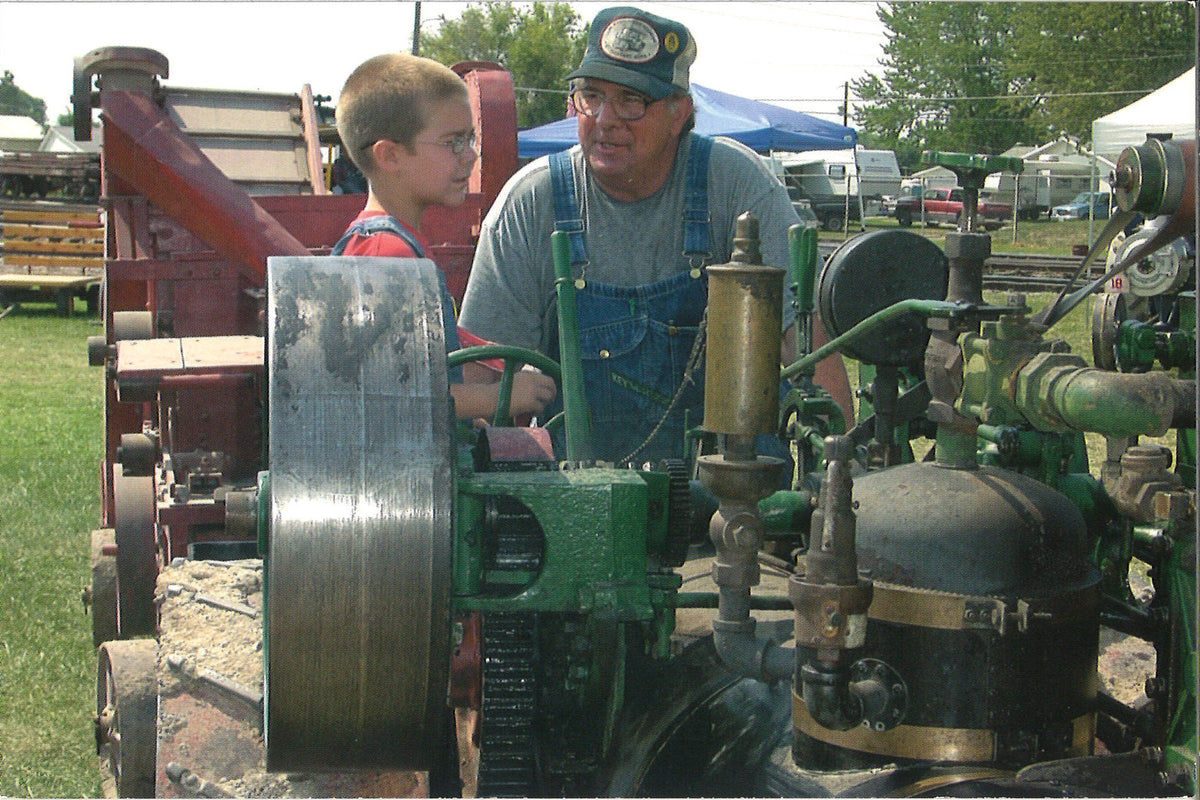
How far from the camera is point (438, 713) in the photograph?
71.7 inches

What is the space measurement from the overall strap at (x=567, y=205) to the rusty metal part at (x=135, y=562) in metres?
1.93

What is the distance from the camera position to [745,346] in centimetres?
179

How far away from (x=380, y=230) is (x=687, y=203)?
80 cm

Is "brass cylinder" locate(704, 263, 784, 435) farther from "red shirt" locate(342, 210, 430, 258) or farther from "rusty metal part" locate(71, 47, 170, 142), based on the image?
"rusty metal part" locate(71, 47, 170, 142)

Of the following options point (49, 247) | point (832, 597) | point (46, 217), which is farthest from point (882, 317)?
Result: point (46, 217)

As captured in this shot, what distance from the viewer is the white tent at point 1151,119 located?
48.4ft

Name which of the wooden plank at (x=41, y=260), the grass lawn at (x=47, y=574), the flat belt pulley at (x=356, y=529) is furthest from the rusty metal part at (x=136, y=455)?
the wooden plank at (x=41, y=260)

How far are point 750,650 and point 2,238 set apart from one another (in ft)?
61.9

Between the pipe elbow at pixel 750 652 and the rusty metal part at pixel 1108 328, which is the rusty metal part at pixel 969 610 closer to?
the pipe elbow at pixel 750 652

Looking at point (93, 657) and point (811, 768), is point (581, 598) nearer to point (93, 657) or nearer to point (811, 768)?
point (811, 768)

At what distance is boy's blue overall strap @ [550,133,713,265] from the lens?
124 inches

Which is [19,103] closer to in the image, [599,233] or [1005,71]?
[1005,71]

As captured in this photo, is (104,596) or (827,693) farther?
(104,596)

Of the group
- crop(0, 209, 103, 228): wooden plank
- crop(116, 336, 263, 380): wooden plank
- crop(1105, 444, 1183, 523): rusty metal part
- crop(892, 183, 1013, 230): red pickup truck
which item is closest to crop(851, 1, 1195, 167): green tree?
crop(892, 183, 1013, 230): red pickup truck
